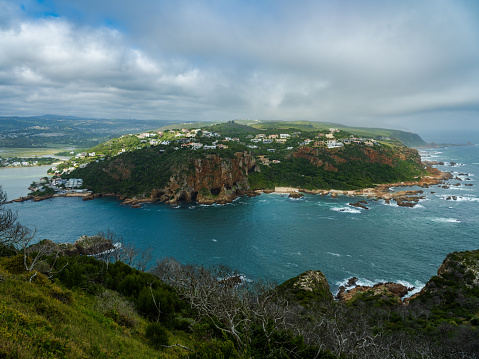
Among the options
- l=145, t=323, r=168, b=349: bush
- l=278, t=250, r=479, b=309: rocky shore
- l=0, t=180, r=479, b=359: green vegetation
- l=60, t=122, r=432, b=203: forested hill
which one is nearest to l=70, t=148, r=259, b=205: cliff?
l=60, t=122, r=432, b=203: forested hill

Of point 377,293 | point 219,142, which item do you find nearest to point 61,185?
point 219,142

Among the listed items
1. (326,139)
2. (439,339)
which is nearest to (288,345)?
(439,339)

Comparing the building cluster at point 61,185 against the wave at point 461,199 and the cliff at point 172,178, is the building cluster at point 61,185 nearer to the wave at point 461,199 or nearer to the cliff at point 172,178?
the cliff at point 172,178

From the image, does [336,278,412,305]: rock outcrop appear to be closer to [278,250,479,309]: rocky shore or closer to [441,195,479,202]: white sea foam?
[278,250,479,309]: rocky shore

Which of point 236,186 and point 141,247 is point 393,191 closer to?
point 236,186

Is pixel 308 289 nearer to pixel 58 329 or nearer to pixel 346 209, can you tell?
pixel 58 329
